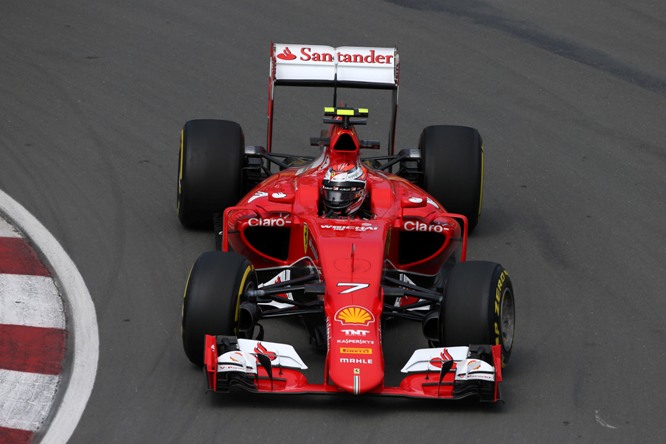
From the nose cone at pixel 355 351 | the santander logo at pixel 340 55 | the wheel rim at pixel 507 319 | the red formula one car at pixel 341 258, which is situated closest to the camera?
the nose cone at pixel 355 351

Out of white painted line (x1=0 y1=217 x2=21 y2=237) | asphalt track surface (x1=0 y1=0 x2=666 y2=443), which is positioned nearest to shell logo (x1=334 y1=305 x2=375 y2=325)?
asphalt track surface (x1=0 y1=0 x2=666 y2=443)

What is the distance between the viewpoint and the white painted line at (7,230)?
46.9 feet

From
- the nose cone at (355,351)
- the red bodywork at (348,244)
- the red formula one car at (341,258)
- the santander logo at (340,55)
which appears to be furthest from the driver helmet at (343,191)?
the santander logo at (340,55)

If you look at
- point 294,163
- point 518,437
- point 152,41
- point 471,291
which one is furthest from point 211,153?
point 152,41

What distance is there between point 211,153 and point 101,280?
1.58 m

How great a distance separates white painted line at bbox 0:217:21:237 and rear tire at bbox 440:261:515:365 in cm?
455

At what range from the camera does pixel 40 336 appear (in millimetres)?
12336

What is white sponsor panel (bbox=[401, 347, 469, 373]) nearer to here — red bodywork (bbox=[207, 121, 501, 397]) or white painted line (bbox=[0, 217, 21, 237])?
red bodywork (bbox=[207, 121, 501, 397])

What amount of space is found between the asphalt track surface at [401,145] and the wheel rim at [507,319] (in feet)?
1.03

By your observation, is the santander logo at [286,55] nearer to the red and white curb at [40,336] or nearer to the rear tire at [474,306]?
the red and white curb at [40,336]

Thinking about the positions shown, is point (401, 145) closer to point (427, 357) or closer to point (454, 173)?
point (454, 173)

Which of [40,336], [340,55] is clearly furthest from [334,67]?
[40,336]

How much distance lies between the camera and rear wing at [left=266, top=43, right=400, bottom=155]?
576 inches

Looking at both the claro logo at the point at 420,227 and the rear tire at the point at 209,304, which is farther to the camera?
the claro logo at the point at 420,227
